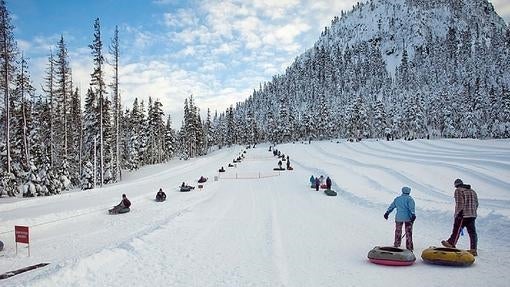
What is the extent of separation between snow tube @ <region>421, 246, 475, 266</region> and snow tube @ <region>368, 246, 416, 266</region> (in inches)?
18.4

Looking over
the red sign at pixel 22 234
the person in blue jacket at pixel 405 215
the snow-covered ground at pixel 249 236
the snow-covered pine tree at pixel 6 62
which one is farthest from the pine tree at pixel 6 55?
the person in blue jacket at pixel 405 215

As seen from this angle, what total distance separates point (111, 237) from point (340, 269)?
1052cm

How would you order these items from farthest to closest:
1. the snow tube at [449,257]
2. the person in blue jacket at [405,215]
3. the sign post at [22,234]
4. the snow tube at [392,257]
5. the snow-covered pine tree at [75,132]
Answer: the snow-covered pine tree at [75,132], the sign post at [22,234], the person in blue jacket at [405,215], the snow tube at [392,257], the snow tube at [449,257]

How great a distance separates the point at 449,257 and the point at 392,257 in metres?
1.39

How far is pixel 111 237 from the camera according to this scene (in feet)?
54.9

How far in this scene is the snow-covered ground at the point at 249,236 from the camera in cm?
973

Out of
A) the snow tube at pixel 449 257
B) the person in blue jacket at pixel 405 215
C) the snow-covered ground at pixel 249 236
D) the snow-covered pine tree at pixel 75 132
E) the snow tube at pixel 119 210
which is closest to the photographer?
the snow-covered ground at pixel 249 236

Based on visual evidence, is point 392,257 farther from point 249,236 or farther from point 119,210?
point 119,210

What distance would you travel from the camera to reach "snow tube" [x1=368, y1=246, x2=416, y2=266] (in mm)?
10406

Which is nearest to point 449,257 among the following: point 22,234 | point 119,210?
point 22,234

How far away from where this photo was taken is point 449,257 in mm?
10117

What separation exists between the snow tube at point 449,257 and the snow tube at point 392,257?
47 cm

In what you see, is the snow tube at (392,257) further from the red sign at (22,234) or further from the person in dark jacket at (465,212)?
the red sign at (22,234)

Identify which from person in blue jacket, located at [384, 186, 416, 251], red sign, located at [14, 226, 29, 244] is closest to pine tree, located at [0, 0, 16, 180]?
red sign, located at [14, 226, 29, 244]
